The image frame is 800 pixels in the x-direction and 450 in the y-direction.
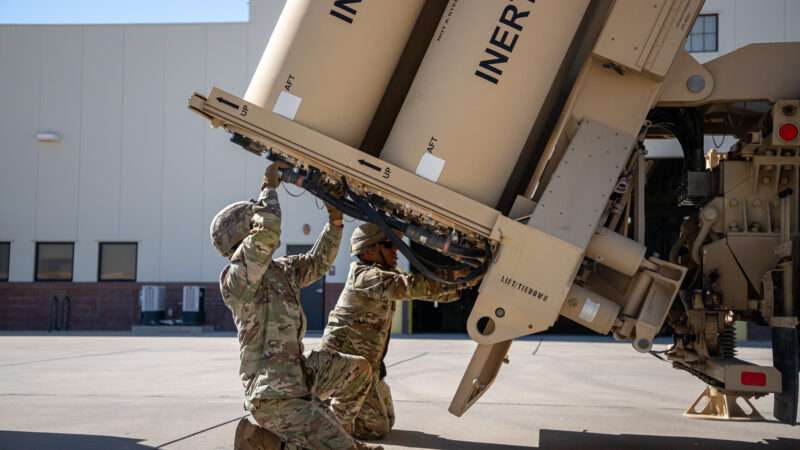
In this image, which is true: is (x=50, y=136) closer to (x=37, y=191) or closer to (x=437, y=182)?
(x=37, y=191)

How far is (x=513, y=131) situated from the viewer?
4.83 metres

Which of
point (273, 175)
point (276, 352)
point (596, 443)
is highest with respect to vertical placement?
point (273, 175)

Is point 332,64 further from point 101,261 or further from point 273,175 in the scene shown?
point 101,261

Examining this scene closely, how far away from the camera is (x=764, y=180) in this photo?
18.6ft

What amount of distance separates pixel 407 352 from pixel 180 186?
9.75 meters

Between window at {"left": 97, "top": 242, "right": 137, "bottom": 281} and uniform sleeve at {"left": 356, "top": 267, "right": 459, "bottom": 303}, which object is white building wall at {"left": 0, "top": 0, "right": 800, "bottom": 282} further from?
uniform sleeve at {"left": 356, "top": 267, "right": 459, "bottom": 303}

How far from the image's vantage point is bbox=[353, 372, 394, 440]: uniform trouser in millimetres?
6223

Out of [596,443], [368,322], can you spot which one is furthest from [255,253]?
[596,443]

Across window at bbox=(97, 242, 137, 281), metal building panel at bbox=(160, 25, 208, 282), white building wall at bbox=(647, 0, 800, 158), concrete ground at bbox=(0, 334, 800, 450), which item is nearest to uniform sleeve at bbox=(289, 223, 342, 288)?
concrete ground at bbox=(0, 334, 800, 450)

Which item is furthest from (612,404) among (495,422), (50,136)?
(50,136)

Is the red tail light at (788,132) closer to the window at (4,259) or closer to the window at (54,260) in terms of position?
the window at (54,260)

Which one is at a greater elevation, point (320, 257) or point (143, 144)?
point (320, 257)

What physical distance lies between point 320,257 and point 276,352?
753mm

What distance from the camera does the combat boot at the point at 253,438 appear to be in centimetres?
466
